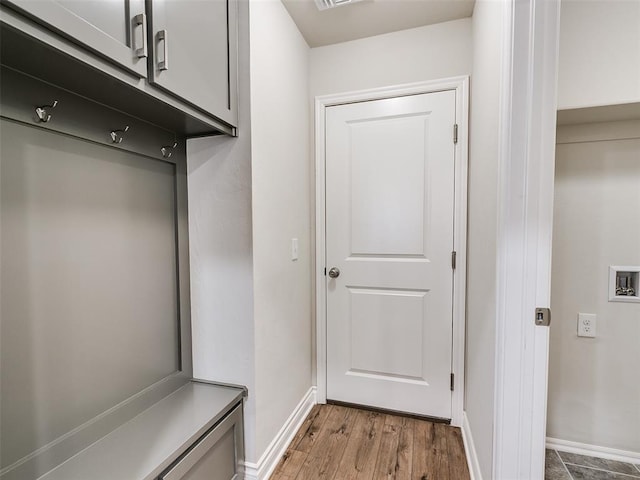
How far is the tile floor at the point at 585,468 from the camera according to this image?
1.49 m

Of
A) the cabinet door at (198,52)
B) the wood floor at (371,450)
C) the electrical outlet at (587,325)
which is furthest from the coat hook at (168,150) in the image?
the electrical outlet at (587,325)

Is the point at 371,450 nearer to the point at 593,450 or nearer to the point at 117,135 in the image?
the point at 593,450

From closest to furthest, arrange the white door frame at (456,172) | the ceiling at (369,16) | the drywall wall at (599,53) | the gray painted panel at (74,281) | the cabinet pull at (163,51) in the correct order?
the gray painted panel at (74,281) → the cabinet pull at (163,51) → the drywall wall at (599,53) → the ceiling at (369,16) → the white door frame at (456,172)

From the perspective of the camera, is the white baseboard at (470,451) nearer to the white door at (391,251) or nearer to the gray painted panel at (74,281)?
the white door at (391,251)

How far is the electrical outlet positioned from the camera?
5.14ft

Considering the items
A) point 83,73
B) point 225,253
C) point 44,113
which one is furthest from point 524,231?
point 44,113

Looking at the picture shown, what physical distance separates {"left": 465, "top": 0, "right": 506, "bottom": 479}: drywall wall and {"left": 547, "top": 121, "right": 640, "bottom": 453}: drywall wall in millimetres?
401

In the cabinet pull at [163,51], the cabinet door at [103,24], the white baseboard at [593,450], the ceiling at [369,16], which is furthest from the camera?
the ceiling at [369,16]

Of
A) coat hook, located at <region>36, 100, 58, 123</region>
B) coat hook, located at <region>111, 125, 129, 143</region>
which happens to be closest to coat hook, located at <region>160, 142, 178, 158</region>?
coat hook, located at <region>111, 125, 129, 143</region>

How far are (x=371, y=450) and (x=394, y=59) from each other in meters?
2.29

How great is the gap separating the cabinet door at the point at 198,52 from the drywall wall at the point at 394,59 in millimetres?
849

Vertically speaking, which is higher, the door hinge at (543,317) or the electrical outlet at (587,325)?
the door hinge at (543,317)

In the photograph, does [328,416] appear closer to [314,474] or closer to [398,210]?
[314,474]

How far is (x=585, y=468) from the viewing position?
154 cm
